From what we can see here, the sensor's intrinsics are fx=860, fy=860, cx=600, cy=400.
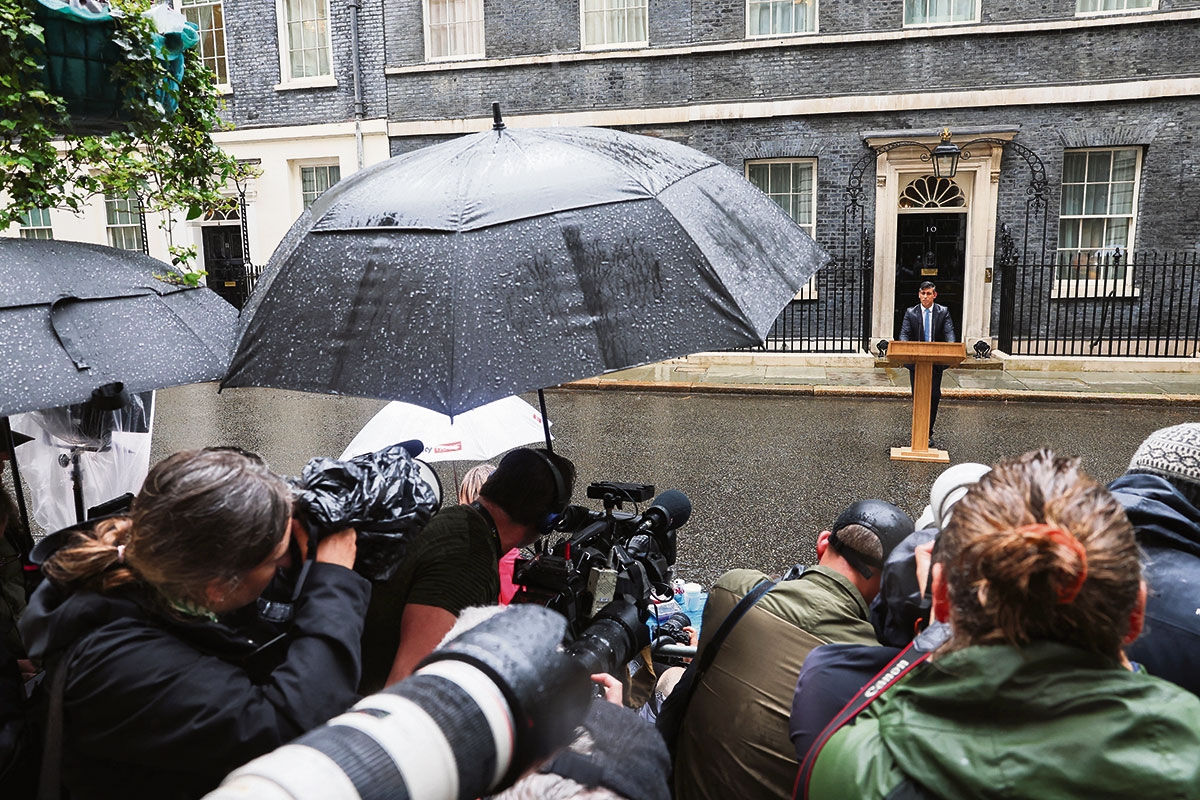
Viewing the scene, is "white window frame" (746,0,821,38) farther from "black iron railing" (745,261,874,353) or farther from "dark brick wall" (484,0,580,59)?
"black iron railing" (745,261,874,353)

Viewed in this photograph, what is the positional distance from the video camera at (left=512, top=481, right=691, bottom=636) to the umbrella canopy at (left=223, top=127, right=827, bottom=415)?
54 centimetres

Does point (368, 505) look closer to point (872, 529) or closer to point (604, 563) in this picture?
point (604, 563)

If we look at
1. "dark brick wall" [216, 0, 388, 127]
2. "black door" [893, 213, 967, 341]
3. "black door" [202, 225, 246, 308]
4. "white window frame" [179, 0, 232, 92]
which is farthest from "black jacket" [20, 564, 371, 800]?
"white window frame" [179, 0, 232, 92]

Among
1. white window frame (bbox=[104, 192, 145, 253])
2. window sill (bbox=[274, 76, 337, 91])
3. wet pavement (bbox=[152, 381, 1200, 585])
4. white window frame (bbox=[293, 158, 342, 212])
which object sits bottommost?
wet pavement (bbox=[152, 381, 1200, 585])

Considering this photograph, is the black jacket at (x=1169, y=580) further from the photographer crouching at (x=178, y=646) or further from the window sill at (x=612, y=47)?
the window sill at (x=612, y=47)

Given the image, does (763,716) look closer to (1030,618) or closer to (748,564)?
(1030,618)

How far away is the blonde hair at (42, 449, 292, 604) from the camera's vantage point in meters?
1.45

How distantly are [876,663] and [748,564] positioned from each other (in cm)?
416

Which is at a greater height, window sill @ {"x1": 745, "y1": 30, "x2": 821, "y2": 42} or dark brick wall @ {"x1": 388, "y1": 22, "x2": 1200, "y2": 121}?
window sill @ {"x1": 745, "y1": 30, "x2": 821, "y2": 42}

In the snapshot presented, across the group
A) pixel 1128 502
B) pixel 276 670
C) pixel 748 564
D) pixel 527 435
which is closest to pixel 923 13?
pixel 748 564

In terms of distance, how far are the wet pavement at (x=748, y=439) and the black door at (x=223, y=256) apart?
4669 mm

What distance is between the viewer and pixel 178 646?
148 cm

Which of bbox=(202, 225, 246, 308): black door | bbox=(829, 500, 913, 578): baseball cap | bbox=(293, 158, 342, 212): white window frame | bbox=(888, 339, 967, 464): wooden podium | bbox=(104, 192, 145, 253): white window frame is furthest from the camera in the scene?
bbox=(104, 192, 145, 253): white window frame

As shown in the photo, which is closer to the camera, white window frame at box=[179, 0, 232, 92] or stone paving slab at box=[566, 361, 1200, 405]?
stone paving slab at box=[566, 361, 1200, 405]
